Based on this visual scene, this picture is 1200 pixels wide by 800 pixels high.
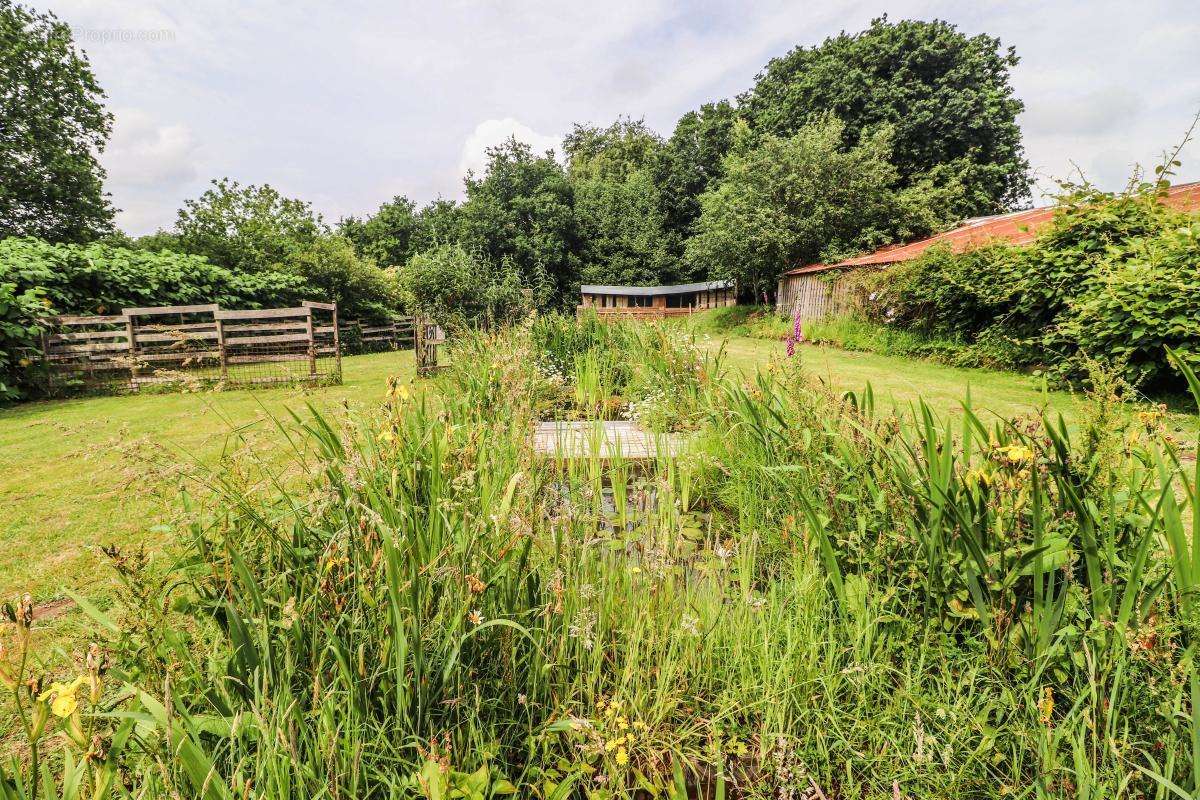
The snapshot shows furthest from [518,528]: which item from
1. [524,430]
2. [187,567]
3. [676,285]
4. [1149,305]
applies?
[676,285]

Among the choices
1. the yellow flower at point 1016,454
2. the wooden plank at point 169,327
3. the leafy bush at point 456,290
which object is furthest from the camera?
the leafy bush at point 456,290

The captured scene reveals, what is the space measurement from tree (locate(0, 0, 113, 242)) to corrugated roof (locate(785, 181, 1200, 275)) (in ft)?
94.7

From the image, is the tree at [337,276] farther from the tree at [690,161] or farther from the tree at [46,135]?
the tree at [690,161]

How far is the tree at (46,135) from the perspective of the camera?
1858 centimetres

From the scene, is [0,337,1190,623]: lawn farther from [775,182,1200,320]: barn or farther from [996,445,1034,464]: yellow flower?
[775,182,1200,320]: barn

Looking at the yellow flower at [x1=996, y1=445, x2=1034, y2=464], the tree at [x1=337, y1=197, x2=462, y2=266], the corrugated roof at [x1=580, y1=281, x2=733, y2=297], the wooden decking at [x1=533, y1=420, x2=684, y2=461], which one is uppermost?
the tree at [x1=337, y1=197, x2=462, y2=266]

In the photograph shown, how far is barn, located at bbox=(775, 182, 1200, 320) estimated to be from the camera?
40.0ft

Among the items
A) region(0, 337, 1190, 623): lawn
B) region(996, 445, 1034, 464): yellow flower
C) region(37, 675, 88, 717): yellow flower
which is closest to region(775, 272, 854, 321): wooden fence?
region(0, 337, 1190, 623): lawn

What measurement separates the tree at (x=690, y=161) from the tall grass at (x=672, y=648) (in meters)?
34.4

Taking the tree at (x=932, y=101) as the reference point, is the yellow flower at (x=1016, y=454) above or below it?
below

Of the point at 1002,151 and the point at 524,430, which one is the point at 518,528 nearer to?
the point at 524,430

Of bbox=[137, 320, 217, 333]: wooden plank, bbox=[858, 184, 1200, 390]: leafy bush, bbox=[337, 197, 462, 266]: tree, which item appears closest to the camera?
bbox=[137, 320, 217, 333]: wooden plank

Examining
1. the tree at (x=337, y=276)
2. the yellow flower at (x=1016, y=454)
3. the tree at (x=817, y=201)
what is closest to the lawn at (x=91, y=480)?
the yellow flower at (x=1016, y=454)

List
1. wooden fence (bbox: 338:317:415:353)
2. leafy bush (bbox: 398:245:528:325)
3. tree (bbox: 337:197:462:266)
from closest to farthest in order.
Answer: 1. leafy bush (bbox: 398:245:528:325)
2. wooden fence (bbox: 338:317:415:353)
3. tree (bbox: 337:197:462:266)
